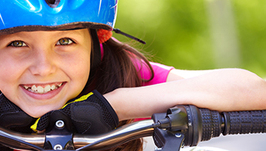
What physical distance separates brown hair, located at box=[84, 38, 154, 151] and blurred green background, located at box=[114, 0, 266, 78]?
6.91 meters

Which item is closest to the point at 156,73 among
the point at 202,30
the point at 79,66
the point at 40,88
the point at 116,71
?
the point at 116,71

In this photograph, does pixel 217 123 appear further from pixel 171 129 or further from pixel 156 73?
pixel 156 73

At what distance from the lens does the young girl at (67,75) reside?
Answer: 1213 millimetres

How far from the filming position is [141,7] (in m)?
9.62

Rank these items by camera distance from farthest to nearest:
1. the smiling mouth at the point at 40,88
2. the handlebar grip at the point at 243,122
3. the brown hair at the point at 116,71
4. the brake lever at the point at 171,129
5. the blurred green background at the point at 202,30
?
the blurred green background at the point at 202,30 < the brown hair at the point at 116,71 < the smiling mouth at the point at 40,88 < the handlebar grip at the point at 243,122 < the brake lever at the point at 171,129

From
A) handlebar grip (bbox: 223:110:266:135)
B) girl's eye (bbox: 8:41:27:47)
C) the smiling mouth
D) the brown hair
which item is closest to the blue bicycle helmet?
girl's eye (bbox: 8:41:27:47)

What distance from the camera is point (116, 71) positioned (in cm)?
177

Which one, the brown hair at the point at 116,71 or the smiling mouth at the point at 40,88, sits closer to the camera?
the smiling mouth at the point at 40,88

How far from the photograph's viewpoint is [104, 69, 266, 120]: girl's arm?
1.24 m

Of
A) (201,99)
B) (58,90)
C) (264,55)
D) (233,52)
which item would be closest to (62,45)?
(58,90)

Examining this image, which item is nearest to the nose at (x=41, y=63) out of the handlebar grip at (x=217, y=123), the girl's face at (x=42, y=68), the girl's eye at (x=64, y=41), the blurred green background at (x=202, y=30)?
the girl's face at (x=42, y=68)

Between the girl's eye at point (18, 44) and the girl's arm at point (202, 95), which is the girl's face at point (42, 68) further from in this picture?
the girl's arm at point (202, 95)

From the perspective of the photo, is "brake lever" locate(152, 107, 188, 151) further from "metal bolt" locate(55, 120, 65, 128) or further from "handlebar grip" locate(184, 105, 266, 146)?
"metal bolt" locate(55, 120, 65, 128)

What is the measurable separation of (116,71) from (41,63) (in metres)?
0.57
